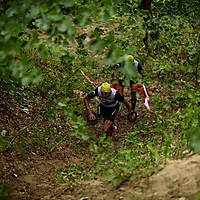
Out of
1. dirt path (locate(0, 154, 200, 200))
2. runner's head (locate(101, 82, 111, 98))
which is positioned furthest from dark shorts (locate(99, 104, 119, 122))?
dirt path (locate(0, 154, 200, 200))

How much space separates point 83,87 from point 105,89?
94.7 inches

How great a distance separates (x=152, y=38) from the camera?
29.5 feet

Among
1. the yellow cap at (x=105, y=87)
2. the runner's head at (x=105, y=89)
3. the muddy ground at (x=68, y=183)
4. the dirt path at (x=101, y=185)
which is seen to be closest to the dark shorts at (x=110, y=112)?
the runner's head at (x=105, y=89)

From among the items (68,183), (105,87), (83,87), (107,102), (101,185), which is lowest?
(83,87)

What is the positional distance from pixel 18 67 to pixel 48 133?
3686mm

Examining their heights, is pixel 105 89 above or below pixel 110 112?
above

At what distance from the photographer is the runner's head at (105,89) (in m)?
5.18

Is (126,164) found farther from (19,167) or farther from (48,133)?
(48,133)

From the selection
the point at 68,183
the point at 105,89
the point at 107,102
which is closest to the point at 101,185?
the point at 68,183

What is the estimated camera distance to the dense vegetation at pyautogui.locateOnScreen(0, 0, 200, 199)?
6.63 ft

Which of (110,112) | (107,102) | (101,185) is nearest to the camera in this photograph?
(101,185)

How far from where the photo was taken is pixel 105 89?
519cm

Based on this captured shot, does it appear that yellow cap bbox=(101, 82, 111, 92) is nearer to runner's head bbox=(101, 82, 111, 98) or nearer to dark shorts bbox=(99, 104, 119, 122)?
runner's head bbox=(101, 82, 111, 98)

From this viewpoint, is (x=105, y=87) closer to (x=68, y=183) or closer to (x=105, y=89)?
(x=105, y=89)
